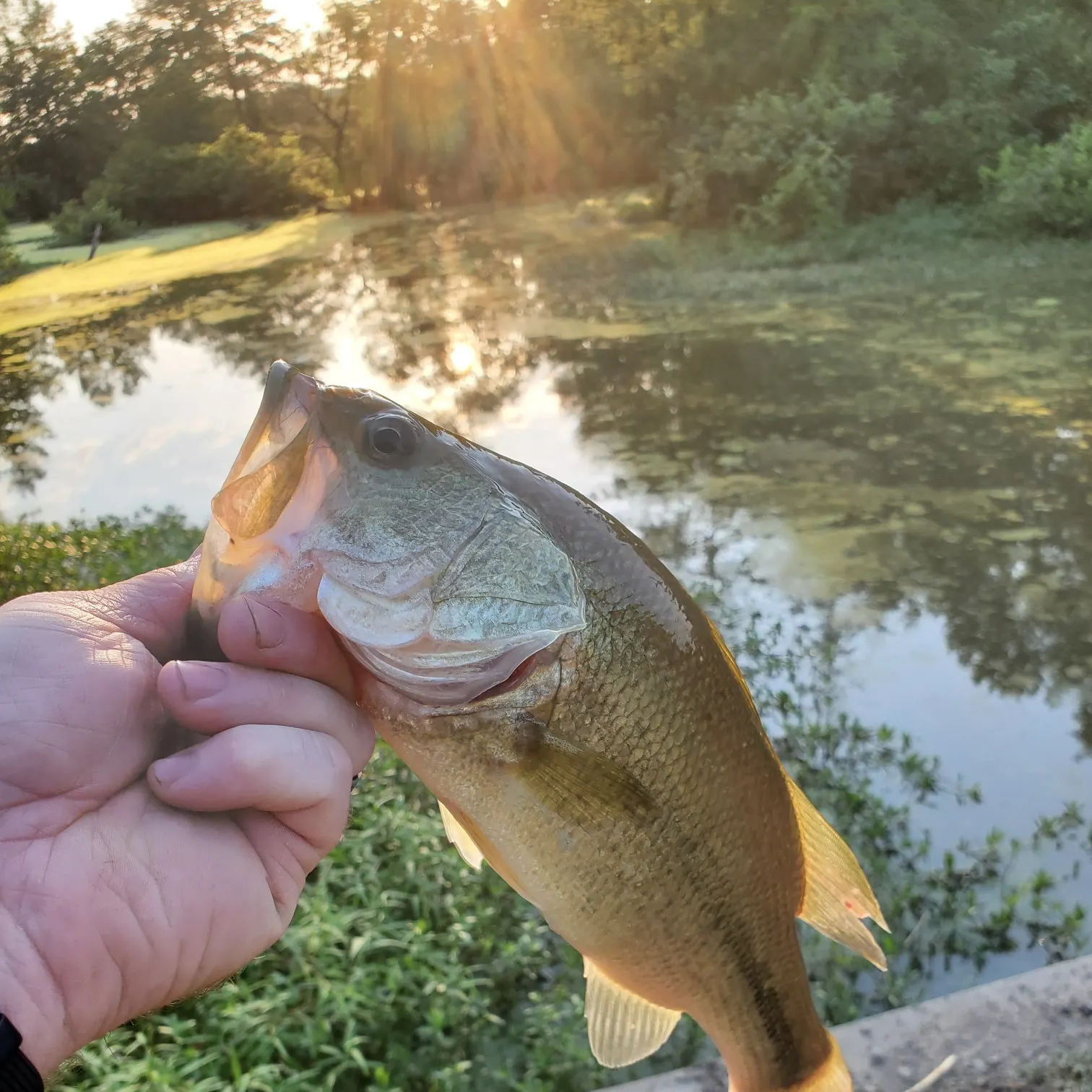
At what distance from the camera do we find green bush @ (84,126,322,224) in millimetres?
14414

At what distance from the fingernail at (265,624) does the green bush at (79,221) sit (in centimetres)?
1496

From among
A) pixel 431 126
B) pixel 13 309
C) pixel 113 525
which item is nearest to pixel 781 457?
pixel 113 525

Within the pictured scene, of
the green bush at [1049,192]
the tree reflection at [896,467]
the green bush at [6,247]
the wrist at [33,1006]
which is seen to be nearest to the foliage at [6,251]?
the green bush at [6,247]

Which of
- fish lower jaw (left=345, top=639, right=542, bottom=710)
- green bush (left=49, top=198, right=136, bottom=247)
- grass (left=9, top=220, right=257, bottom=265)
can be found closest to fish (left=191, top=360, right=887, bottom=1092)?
fish lower jaw (left=345, top=639, right=542, bottom=710)

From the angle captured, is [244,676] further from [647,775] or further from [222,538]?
[647,775]

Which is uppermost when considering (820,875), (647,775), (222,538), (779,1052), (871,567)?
(222,538)

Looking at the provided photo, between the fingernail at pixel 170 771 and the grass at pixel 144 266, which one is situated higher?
the grass at pixel 144 266

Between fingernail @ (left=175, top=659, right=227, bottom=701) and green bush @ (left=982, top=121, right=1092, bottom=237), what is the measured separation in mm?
15479

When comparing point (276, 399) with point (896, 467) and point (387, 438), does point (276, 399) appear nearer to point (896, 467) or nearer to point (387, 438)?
point (387, 438)

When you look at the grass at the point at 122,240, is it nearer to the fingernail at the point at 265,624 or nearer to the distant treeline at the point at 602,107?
the distant treeline at the point at 602,107

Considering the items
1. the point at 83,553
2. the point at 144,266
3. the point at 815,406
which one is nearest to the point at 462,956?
the point at 83,553

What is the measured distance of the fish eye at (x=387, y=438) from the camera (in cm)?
116

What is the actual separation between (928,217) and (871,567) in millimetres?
12050

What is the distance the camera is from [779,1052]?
1.47 m
